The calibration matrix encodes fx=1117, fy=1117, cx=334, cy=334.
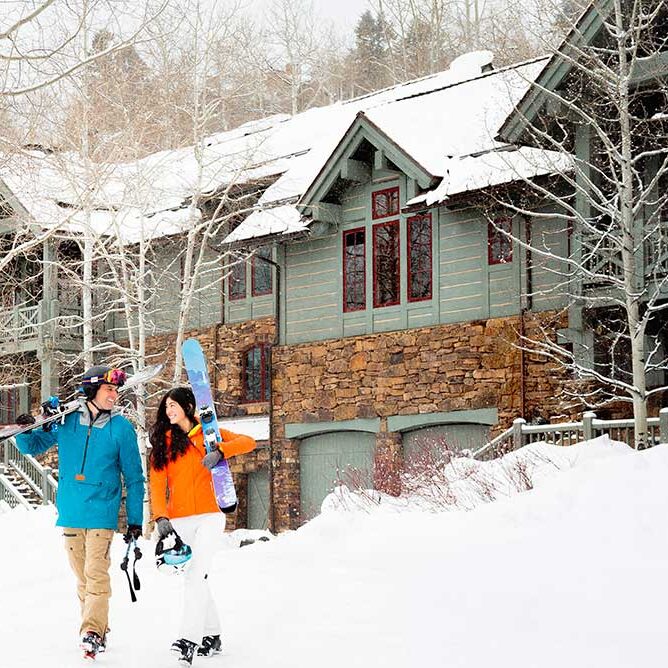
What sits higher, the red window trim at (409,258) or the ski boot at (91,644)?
the red window trim at (409,258)

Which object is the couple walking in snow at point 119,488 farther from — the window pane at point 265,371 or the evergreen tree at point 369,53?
the evergreen tree at point 369,53

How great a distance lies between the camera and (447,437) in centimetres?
2008

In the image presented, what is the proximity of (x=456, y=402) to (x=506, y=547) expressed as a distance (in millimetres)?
10090

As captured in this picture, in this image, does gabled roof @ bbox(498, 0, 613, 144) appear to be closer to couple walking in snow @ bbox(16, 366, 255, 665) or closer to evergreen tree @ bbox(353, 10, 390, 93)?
couple walking in snow @ bbox(16, 366, 255, 665)

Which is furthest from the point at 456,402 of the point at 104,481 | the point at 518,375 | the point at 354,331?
the point at 104,481

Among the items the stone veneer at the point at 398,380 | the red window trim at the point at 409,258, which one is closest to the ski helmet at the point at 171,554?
the stone veneer at the point at 398,380

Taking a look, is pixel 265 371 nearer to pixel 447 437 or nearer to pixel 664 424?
pixel 447 437

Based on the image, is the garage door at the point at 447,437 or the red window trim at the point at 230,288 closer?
the garage door at the point at 447,437

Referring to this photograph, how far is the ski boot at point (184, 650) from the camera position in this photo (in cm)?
654

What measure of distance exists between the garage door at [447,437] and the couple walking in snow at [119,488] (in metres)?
12.1

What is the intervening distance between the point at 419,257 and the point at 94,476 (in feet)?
47.4

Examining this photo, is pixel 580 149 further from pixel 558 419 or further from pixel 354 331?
pixel 354 331

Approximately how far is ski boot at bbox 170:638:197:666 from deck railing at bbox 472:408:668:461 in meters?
8.85

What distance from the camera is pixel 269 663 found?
21.8 feet
